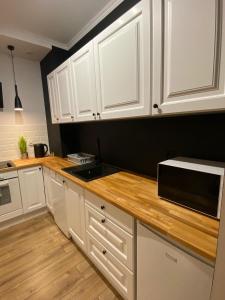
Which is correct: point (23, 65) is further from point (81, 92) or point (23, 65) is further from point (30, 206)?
point (30, 206)

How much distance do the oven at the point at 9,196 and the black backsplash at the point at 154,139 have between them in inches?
42.7

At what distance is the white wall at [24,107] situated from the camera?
2.45 m

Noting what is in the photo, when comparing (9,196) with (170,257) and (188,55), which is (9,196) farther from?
(188,55)

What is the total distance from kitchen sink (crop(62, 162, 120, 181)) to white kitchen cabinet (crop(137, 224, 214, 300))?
0.89 meters

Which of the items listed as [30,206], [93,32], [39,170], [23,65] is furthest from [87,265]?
[23,65]

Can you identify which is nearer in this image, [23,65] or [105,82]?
[105,82]

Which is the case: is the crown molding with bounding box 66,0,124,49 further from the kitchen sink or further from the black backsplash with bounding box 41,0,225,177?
the kitchen sink

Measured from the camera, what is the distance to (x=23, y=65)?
2549 mm

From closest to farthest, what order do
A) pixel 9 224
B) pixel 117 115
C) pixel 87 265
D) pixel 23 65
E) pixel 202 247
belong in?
1. pixel 202 247
2. pixel 117 115
3. pixel 87 265
4. pixel 9 224
5. pixel 23 65

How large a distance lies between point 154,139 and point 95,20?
1.55 meters

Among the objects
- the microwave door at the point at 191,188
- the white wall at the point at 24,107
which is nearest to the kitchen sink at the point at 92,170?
the microwave door at the point at 191,188

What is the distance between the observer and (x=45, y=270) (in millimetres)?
1575

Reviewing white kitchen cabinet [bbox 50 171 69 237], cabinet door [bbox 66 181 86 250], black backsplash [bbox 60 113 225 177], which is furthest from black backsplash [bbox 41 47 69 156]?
cabinet door [bbox 66 181 86 250]

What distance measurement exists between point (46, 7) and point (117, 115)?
1399 mm
